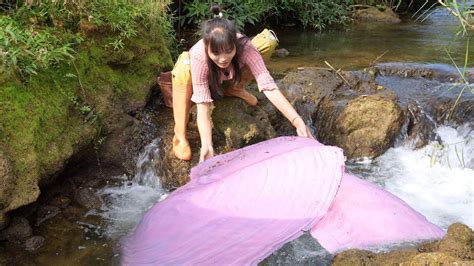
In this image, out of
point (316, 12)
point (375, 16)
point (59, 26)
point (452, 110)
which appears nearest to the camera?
point (59, 26)

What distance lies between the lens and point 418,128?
5.02 metres

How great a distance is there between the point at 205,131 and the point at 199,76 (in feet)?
1.35

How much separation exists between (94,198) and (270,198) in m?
1.70

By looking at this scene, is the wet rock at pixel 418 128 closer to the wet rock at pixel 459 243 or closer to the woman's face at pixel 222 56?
the woman's face at pixel 222 56

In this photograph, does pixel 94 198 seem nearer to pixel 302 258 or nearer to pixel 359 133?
pixel 302 258

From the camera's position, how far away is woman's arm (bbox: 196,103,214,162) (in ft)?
11.6

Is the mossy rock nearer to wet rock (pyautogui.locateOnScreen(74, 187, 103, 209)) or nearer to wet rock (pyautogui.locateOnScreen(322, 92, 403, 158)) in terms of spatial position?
wet rock (pyautogui.locateOnScreen(74, 187, 103, 209))

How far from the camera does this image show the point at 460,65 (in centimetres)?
641

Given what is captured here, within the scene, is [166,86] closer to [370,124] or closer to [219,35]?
[219,35]

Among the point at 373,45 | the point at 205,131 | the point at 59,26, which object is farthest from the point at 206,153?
the point at 373,45

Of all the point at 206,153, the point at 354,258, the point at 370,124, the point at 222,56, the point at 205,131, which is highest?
the point at 222,56

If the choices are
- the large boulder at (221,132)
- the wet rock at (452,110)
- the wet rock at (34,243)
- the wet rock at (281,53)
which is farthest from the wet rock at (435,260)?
the wet rock at (281,53)

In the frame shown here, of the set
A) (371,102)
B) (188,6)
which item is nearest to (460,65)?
(371,102)

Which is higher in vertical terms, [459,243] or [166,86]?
[166,86]
